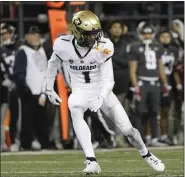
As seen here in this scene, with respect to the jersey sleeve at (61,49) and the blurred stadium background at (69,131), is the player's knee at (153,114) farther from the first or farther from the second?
the jersey sleeve at (61,49)

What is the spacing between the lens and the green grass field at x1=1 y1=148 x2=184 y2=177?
388 inches

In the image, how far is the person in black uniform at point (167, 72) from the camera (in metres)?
14.5

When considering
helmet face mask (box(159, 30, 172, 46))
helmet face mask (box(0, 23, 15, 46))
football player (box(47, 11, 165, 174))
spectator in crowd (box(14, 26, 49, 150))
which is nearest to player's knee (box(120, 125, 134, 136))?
football player (box(47, 11, 165, 174))

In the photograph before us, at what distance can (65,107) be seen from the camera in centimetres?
1414

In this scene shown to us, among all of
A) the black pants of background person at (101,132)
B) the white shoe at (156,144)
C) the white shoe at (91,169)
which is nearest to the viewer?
the white shoe at (91,169)

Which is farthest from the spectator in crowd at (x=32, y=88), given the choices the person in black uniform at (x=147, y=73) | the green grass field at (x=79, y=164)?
the person in black uniform at (x=147, y=73)

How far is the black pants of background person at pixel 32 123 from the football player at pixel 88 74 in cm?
383

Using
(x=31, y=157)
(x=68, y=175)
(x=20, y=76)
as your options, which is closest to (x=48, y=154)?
(x=31, y=157)

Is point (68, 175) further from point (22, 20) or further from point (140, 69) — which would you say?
point (22, 20)

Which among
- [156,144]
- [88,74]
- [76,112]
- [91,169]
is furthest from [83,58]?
[156,144]

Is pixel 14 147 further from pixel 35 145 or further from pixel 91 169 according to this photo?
pixel 91 169

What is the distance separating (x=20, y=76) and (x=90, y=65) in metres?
3.96

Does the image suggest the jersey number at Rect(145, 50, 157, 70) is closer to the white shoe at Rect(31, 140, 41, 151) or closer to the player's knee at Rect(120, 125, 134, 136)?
the white shoe at Rect(31, 140, 41, 151)

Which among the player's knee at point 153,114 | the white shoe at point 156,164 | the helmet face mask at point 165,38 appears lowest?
the player's knee at point 153,114
